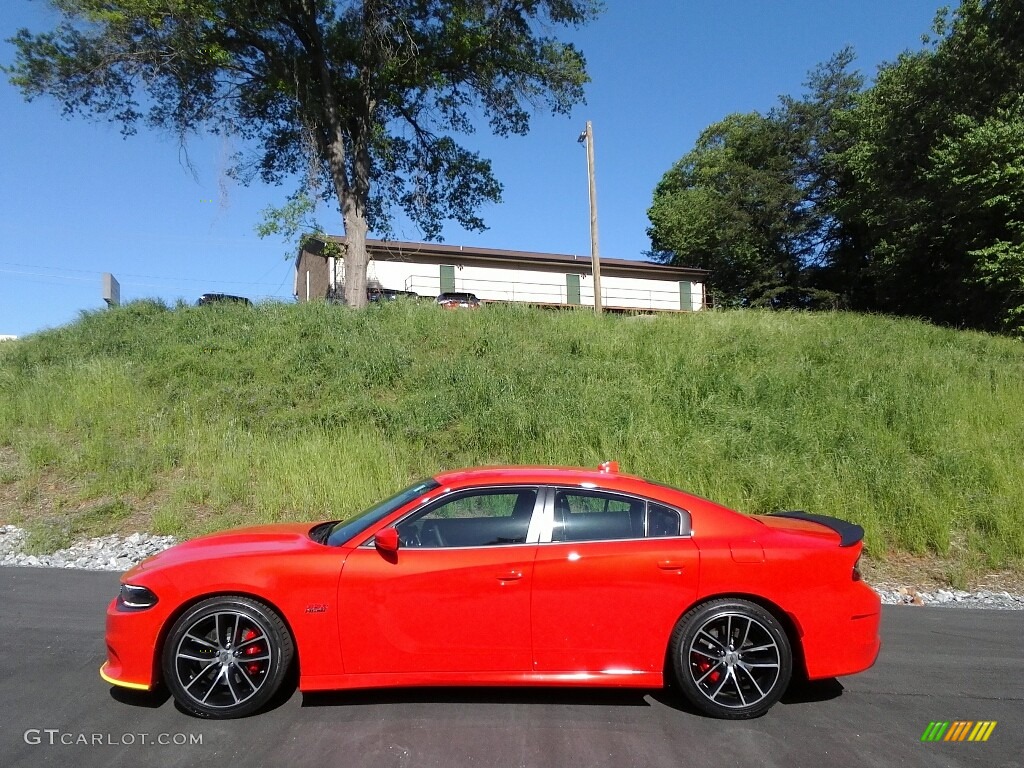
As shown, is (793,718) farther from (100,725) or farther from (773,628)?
(100,725)

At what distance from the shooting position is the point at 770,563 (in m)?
4.25

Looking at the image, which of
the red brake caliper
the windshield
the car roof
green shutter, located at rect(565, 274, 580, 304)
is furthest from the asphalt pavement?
green shutter, located at rect(565, 274, 580, 304)

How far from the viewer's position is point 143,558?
8.32 metres

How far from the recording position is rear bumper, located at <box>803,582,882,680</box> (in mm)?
4227

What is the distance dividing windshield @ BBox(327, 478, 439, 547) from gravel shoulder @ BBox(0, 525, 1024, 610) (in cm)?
428

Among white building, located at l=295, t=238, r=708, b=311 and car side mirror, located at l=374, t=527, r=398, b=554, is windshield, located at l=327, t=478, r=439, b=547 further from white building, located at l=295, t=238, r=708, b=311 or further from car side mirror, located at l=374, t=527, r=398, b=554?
white building, located at l=295, t=238, r=708, b=311

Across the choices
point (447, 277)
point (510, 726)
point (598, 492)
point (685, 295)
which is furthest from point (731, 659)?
point (685, 295)

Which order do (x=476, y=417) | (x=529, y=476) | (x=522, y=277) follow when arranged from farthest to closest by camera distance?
(x=522, y=277)
(x=476, y=417)
(x=529, y=476)

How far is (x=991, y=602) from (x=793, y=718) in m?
4.33

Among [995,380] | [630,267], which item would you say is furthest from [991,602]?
[630,267]

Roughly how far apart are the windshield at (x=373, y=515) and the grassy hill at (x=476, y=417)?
15.9 ft

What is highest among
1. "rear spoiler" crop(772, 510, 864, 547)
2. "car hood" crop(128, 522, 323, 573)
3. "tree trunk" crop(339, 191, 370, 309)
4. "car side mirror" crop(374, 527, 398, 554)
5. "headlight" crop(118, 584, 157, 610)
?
"tree trunk" crop(339, 191, 370, 309)

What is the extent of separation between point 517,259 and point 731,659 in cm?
3342

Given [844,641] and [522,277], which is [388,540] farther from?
[522,277]
